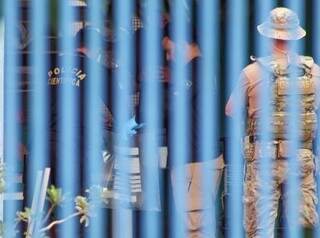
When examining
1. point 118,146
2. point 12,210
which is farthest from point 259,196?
point 12,210

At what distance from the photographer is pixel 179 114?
6395 mm

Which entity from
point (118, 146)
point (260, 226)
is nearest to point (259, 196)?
point (260, 226)

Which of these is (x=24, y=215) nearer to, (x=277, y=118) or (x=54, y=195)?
(x=54, y=195)

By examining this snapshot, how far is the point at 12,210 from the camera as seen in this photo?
6363 millimetres

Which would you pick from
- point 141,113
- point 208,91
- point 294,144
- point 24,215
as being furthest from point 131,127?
point 294,144

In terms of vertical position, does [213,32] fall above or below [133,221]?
above

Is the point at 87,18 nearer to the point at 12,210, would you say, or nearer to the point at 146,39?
the point at 146,39

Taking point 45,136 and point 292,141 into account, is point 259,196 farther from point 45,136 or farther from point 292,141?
point 45,136

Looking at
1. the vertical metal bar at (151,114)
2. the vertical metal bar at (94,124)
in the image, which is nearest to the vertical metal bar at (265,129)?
the vertical metal bar at (151,114)

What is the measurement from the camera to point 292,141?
645 cm

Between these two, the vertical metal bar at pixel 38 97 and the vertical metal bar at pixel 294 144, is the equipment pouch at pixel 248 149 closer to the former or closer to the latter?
the vertical metal bar at pixel 294 144

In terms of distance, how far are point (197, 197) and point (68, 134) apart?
22.8 inches

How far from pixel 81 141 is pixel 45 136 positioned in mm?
145

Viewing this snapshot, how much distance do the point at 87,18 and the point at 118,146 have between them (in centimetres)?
53
